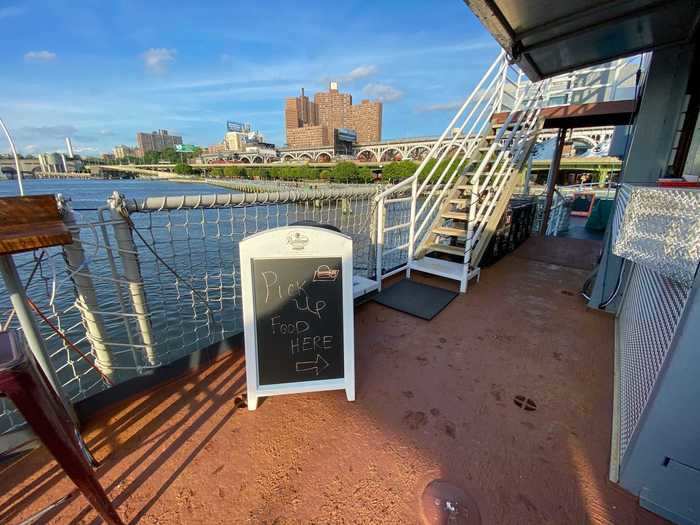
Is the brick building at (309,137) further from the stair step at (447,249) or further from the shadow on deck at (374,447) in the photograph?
the shadow on deck at (374,447)

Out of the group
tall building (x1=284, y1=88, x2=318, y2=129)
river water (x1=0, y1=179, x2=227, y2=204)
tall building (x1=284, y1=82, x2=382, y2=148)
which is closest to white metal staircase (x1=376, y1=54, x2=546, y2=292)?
river water (x1=0, y1=179, x2=227, y2=204)

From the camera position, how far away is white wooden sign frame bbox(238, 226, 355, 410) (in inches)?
67.9

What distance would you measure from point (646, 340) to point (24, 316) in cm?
318

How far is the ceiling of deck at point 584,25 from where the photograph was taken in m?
2.11

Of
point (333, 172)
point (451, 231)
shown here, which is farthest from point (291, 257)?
point (333, 172)

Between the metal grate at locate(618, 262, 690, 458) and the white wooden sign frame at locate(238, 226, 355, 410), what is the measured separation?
1483 millimetres

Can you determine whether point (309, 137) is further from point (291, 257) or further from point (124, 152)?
point (291, 257)

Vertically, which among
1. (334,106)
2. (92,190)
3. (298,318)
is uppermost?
(334,106)

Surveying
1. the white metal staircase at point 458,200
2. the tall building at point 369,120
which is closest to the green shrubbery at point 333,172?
the white metal staircase at point 458,200

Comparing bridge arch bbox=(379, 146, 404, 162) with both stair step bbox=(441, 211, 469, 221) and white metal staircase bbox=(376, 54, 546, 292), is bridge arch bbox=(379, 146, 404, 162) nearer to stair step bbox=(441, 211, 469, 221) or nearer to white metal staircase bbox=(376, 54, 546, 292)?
white metal staircase bbox=(376, 54, 546, 292)

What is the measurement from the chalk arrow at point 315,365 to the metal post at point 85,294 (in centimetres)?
119

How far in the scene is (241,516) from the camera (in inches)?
52.1

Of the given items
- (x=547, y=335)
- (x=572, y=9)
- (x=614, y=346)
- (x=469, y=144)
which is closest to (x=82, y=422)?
(x=547, y=335)

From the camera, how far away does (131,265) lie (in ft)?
6.04
